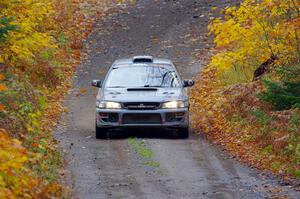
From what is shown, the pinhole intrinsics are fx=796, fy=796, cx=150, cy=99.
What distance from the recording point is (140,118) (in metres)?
17.0

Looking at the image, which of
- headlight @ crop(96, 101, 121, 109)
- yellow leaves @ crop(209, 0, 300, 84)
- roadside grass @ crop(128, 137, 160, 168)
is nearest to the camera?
roadside grass @ crop(128, 137, 160, 168)

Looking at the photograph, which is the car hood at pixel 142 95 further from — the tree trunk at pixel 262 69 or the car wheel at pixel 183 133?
the tree trunk at pixel 262 69

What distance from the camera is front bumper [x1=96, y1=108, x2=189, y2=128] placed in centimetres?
1700

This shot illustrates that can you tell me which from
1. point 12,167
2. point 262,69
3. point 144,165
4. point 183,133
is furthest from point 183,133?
point 12,167

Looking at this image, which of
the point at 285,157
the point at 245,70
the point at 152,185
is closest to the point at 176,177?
the point at 152,185

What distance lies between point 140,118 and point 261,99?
9.99ft

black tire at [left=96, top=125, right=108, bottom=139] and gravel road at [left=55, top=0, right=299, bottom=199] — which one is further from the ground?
black tire at [left=96, top=125, right=108, bottom=139]

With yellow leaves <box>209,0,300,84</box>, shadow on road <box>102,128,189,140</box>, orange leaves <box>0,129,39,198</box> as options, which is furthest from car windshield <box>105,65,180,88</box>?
orange leaves <box>0,129,39,198</box>

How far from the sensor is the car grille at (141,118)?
1702 centimetres

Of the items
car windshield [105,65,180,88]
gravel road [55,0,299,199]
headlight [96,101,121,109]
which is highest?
car windshield [105,65,180,88]

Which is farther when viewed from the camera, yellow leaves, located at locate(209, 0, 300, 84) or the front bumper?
yellow leaves, located at locate(209, 0, 300, 84)

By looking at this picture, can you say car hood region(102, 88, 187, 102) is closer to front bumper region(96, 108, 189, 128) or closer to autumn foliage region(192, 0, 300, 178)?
front bumper region(96, 108, 189, 128)

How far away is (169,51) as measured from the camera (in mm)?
30625

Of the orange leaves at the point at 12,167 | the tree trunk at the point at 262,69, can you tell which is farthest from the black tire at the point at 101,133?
the orange leaves at the point at 12,167
